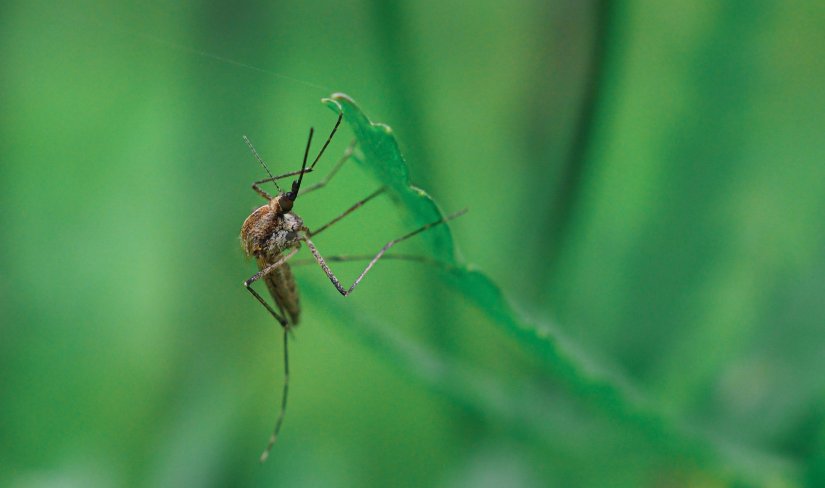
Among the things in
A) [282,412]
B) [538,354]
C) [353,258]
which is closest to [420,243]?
[538,354]

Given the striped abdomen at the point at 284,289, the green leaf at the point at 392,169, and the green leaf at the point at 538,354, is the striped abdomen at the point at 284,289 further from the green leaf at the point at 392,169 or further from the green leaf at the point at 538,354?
the green leaf at the point at 392,169

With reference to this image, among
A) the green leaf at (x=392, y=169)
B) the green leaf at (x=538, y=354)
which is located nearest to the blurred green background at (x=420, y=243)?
the green leaf at (x=538, y=354)

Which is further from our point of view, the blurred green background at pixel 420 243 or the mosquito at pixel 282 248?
the mosquito at pixel 282 248

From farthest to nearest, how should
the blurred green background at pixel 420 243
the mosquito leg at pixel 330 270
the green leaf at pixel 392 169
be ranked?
the mosquito leg at pixel 330 270
the blurred green background at pixel 420 243
the green leaf at pixel 392 169

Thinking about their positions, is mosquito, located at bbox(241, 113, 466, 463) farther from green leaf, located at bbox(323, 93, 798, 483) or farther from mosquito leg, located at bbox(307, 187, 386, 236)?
green leaf, located at bbox(323, 93, 798, 483)

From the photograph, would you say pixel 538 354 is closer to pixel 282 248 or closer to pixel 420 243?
pixel 420 243

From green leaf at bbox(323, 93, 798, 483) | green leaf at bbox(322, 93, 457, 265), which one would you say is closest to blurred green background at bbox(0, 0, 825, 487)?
green leaf at bbox(323, 93, 798, 483)

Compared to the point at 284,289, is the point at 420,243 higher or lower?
higher
